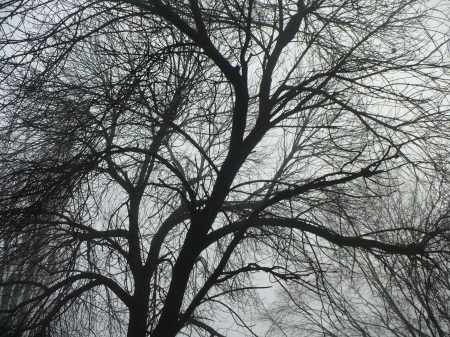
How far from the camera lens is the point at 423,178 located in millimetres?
3852

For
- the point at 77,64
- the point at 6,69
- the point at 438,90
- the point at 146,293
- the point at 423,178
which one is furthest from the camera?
the point at 77,64

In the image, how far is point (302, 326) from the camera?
26.3ft

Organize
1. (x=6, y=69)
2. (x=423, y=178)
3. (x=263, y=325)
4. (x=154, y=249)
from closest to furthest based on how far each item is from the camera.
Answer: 1. (x=6, y=69)
2. (x=423, y=178)
3. (x=154, y=249)
4. (x=263, y=325)

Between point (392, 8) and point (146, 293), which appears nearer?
point (392, 8)

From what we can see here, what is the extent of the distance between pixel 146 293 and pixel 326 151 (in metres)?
3.18

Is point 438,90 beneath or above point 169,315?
above

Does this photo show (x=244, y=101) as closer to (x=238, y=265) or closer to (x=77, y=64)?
(x=238, y=265)

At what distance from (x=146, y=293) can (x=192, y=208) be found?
1848 millimetres

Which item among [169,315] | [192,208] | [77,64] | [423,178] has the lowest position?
[169,315]

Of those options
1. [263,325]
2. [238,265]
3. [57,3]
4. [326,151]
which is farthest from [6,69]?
[263,325]

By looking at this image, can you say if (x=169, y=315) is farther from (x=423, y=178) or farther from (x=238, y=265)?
(x=423, y=178)

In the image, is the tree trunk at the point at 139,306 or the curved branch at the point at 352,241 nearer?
the curved branch at the point at 352,241

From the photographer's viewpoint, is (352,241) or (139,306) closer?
(352,241)

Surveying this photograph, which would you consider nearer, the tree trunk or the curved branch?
the curved branch
